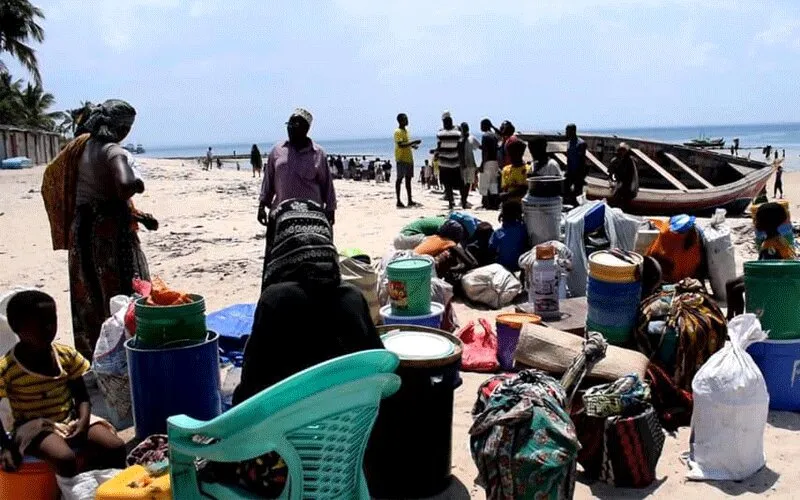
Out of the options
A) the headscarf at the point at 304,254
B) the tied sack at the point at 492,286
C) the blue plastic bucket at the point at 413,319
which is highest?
the headscarf at the point at 304,254

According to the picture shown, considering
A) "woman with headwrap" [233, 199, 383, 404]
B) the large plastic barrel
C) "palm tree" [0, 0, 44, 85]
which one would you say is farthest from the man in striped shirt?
"palm tree" [0, 0, 44, 85]

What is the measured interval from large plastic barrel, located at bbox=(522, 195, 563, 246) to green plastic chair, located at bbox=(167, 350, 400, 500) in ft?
16.3

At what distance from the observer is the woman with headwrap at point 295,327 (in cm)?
217

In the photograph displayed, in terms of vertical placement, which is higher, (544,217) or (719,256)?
(544,217)

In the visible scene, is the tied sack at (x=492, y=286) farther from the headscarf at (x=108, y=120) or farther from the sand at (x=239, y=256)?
the headscarf at (x=108, y=120)

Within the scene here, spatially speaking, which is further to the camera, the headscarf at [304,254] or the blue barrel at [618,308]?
the blue barrel at [618,308]

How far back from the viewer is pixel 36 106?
172 feet

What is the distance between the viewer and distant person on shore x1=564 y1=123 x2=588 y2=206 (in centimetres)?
1041

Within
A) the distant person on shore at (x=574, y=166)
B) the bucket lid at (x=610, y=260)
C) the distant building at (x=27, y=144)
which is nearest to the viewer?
the bucket lid at (x=610, y=260)

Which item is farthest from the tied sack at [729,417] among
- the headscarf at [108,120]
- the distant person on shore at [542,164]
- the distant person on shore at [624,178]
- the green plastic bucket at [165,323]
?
the distant person on shore at [624,178]

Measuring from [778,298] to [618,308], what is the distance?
0.95 metres

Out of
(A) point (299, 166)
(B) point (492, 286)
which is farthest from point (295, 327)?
(B) point (492, 286)

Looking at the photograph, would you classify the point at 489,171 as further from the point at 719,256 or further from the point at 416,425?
the point at 416,425

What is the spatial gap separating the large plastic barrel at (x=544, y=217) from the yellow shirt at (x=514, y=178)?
1385mm
